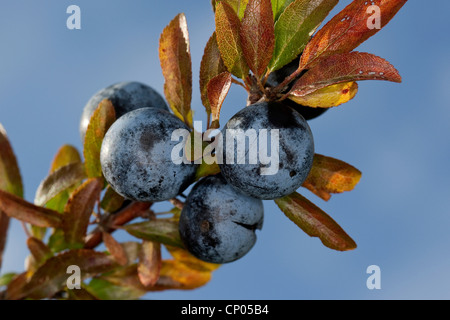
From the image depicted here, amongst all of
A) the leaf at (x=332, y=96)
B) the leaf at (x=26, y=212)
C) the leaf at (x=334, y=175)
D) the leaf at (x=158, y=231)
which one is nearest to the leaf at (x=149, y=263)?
the leaf at (x=158, y=231)

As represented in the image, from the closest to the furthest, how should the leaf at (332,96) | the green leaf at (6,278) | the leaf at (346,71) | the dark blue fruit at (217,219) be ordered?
the leaf at (346,71), the leaf at (332,96), the dark blue fruit at (217,219), the green leaf at (6,278)

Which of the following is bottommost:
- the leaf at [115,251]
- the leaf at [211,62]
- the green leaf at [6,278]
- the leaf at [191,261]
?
the green leaf at [6,278]

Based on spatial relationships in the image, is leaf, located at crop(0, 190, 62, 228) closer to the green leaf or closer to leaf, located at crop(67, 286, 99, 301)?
leaf, located at crop(67, 286, 99, 301)

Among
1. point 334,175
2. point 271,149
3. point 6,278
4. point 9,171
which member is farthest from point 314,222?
point 6,278

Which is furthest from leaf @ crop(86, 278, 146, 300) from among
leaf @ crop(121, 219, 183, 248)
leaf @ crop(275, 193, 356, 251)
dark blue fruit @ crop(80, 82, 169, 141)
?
leaf @ crop(275, 193, 356, 251)

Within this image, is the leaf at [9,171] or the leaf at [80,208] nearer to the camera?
the leaf at [80,208]

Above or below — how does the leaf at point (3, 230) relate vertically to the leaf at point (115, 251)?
above

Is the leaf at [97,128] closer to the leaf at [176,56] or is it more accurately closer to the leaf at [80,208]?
the leaf at [80,208]
